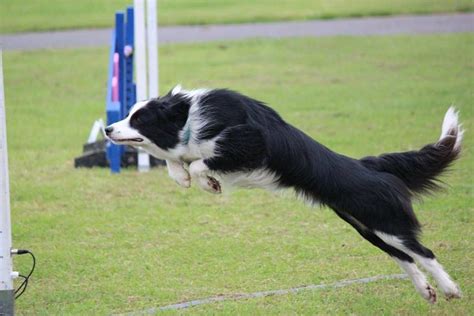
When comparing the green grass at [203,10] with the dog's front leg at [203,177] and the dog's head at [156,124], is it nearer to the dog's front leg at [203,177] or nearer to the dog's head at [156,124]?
the dog's head at [156,124]

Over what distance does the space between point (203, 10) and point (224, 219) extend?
63.3 feet

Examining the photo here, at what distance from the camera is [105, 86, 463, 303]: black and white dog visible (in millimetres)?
5695

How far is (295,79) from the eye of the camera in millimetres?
16328

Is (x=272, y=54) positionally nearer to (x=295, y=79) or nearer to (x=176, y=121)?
(x=295, y=79)

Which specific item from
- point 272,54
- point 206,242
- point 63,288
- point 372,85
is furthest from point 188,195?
point 272,54

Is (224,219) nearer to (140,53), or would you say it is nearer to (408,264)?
(140,53)

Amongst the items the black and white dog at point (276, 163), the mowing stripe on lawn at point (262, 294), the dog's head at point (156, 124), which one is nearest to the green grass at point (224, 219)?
the mowing stripe on lawn at point (262, 294)

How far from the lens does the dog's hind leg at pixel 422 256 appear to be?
18.7 ft

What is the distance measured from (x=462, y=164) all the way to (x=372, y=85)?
17.4ft

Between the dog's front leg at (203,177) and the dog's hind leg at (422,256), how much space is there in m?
1.05

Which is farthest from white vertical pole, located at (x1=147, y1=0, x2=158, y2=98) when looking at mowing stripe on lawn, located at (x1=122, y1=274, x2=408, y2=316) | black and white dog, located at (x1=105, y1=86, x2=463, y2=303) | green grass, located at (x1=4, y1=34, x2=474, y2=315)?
mowing stripe on lawn, located at (x1=122, y1=274, x2=408, y2=316)

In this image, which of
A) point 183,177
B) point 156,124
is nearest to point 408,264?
point 183,177

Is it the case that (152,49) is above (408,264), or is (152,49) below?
above

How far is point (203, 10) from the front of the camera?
27062mm
